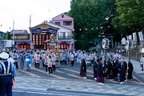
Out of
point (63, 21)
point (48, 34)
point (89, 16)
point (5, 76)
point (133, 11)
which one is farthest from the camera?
point (63, 21)

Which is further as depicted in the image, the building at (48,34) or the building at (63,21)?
the building at (63,21)

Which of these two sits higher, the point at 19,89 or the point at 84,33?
the point at 84,33

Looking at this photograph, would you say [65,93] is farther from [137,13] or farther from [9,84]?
[137,13]

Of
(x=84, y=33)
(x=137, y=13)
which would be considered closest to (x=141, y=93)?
(x=137, y=13)

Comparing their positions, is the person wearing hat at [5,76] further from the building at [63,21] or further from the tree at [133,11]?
the building at [63,21]

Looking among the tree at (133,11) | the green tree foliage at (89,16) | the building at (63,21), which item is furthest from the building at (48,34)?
the tree at (133,11)

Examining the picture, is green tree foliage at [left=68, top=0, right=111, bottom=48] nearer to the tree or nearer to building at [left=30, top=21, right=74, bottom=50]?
building at [left=30, top=21, right=74, bottom=50]

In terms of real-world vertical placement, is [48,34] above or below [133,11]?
below

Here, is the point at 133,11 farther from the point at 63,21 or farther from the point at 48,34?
the point at 48,34

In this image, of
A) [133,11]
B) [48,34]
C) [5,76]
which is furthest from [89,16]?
[5,76]

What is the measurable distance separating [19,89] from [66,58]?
15.0 metres

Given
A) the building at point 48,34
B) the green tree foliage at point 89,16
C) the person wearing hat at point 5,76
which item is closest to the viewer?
the person wearing hat at point 5,76

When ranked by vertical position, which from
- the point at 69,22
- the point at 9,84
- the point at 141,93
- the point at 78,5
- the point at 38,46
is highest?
the point at 78,5

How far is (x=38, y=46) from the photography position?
45.3m
